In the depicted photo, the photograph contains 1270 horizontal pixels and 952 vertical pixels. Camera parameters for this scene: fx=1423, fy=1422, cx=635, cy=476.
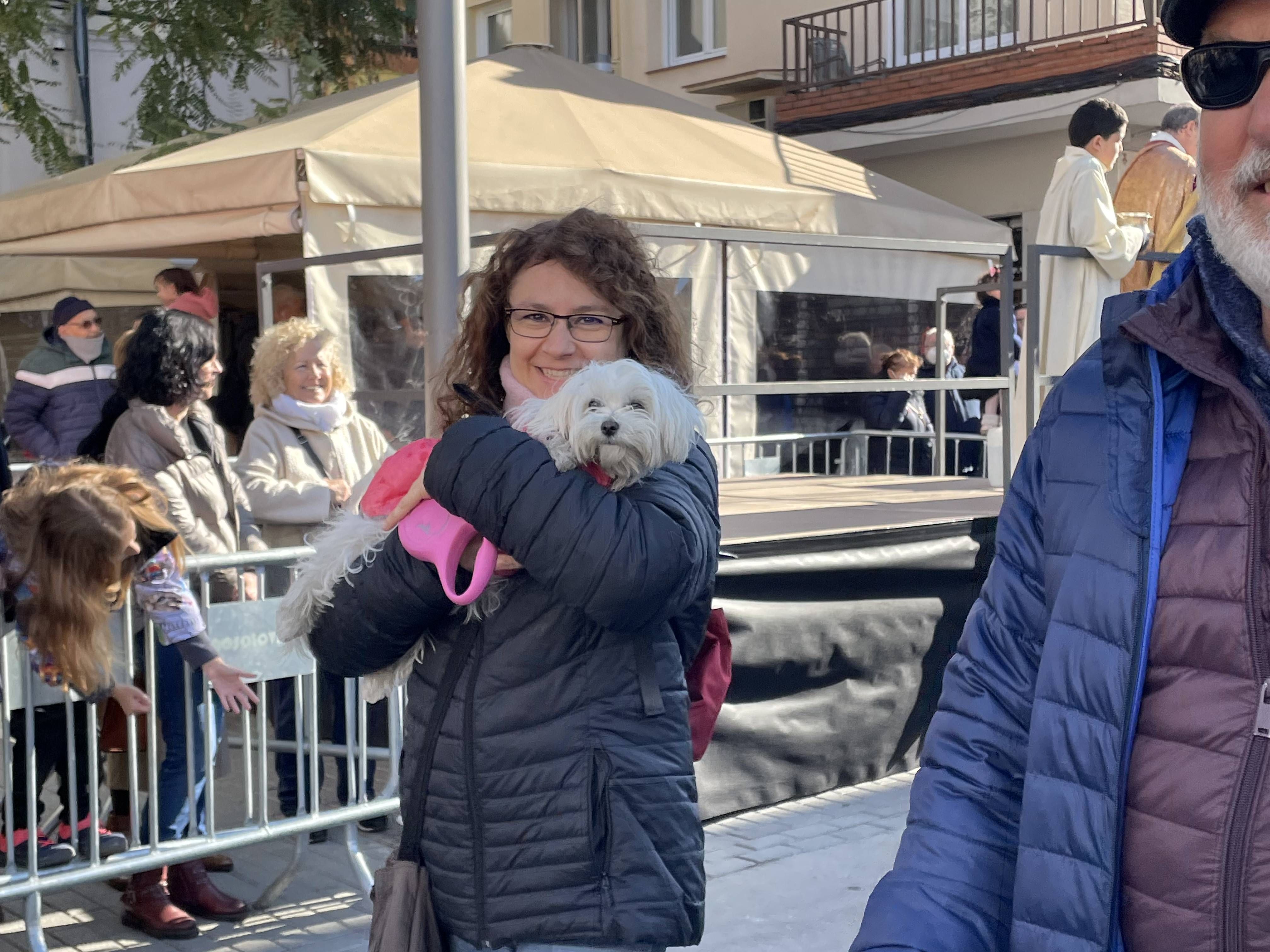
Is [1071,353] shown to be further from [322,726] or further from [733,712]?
[322,726]

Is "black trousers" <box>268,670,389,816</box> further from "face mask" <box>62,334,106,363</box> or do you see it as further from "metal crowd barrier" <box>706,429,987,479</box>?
"metal crowd barrier" <box>706,429,987,479</box>

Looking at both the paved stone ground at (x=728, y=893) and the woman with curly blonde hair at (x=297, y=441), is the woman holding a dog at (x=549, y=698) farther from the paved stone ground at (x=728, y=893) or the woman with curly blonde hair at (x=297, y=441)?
the woman with curly blonde hair at (x=297, y=441)

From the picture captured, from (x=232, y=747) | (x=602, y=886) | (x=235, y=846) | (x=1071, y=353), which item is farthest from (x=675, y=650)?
(x=1071, y=353)

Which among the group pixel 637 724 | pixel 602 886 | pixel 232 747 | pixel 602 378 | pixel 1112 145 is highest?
pixel 1112 145

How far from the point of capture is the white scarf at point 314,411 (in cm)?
524

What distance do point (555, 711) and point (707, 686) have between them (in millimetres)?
431

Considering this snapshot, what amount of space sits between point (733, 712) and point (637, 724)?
3085mm

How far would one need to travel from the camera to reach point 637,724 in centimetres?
223

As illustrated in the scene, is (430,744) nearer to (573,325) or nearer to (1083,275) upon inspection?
(573,325)

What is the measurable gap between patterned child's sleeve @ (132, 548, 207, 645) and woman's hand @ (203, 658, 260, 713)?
0.10 metres

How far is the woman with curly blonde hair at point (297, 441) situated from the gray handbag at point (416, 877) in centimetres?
291

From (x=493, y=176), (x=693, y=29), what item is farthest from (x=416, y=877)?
(x=693, y=29)

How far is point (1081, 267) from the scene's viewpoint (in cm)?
629

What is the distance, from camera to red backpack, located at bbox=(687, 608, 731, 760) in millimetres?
2541
